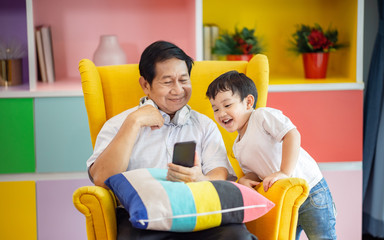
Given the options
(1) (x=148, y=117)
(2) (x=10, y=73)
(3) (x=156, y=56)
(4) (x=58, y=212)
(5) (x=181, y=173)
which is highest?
A: (3) (x=156, y=56)

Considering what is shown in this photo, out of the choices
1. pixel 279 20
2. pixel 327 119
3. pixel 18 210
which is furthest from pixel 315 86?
pixel 18 210

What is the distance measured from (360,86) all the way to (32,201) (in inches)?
68.8

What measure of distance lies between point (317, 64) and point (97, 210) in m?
1.64

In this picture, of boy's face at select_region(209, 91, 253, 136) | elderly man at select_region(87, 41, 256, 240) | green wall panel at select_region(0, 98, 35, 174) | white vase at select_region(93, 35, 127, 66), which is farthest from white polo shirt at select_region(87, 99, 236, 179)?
white vase at select_region(93, 35, 127, 66)

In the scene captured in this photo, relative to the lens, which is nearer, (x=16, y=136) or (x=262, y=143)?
(x=262, y=143)

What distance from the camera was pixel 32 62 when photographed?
8.69 feet

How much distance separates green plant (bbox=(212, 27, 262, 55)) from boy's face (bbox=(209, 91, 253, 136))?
0.97 metres

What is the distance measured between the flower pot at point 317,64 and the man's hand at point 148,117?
4.09ft

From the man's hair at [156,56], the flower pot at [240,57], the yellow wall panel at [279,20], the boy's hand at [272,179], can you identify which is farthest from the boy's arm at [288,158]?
the yellow wall panel at [279,20]

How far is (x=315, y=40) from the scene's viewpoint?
2848 millimetres

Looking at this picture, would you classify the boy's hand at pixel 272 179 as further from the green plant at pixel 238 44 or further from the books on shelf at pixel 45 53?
the books on shelf at pixel 45 53

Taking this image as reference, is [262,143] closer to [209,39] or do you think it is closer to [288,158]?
[288,158]

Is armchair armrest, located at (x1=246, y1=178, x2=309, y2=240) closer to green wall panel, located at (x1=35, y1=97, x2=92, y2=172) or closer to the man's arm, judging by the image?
the man's arm

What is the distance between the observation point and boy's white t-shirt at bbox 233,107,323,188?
1.82 m
